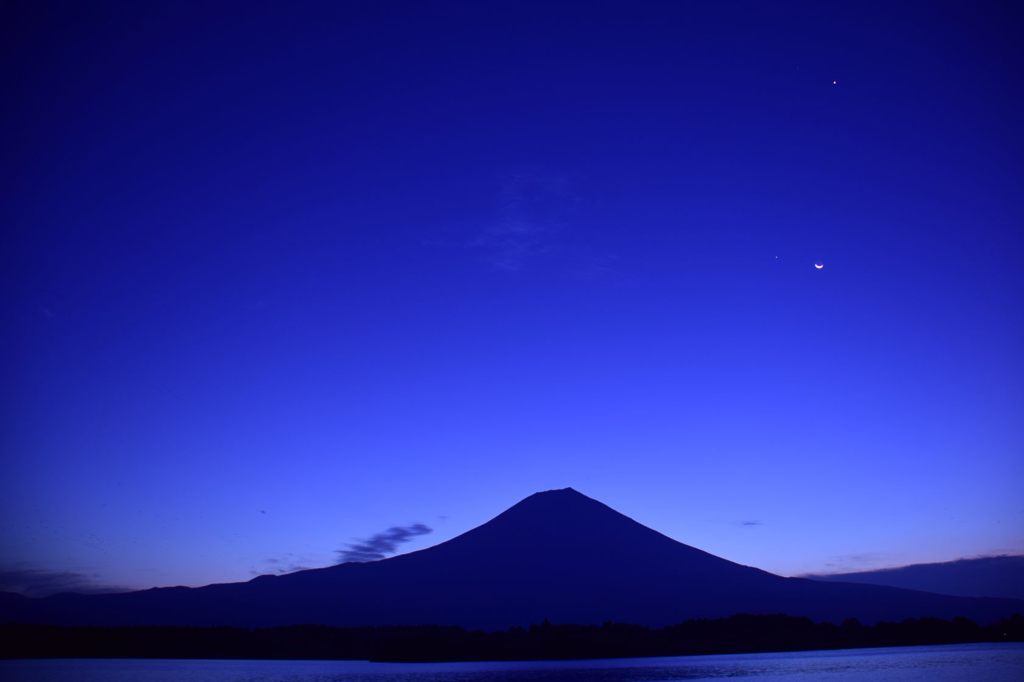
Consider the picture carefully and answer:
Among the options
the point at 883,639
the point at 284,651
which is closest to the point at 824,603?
the point at 883,639

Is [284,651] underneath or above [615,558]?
underneath

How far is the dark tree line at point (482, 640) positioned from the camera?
8438 cm

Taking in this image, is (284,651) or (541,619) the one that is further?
(541,619)

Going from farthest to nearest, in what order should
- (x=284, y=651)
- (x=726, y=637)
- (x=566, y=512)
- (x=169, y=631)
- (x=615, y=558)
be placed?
1. (x=566, y=512)
2. (x=615, y=558)
3. (x=169, y=631)
4. (x=284, y=651)
5. (x=726, y=637)

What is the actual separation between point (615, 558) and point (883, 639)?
4088 centimetres

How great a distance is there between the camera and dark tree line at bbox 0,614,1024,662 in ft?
277

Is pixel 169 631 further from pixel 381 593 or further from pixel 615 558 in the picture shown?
pixel 615 558

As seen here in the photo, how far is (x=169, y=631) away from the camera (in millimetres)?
105812

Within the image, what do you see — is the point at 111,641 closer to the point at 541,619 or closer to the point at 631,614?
the point at 541,619

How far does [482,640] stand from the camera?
87312 mm

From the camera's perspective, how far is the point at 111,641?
317 feet

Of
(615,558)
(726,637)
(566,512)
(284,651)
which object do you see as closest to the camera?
(726,637)

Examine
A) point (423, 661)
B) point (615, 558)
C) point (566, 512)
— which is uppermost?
point (566, 512)

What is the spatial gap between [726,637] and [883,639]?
27676 mm
